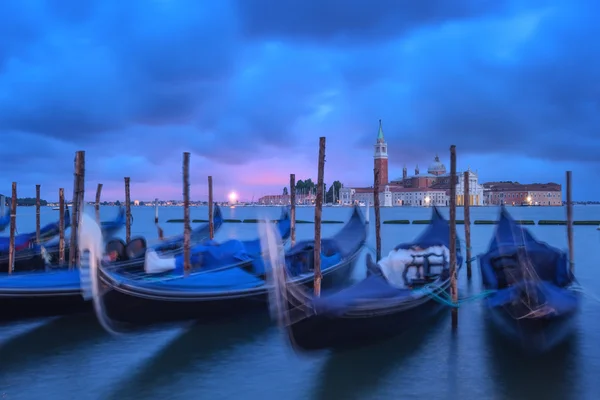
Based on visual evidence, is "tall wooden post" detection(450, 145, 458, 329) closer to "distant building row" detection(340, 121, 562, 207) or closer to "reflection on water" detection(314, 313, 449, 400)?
"reflection on water" detection(314, 313, 449, 400)

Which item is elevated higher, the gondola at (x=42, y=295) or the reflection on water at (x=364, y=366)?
the gondola at (x=42, y=295)

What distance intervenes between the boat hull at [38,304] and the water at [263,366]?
0.73 feet

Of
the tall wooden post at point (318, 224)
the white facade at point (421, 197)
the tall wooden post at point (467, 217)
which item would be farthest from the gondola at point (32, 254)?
the white facade at point (421, 197)

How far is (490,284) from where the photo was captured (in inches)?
271

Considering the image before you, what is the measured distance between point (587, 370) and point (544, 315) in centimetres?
62

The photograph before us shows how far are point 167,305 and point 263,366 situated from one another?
132cm

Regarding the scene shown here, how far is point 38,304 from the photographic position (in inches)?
240

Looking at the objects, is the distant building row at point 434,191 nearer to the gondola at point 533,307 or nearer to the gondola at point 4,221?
the gondola at point 4,221

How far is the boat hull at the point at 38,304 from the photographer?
5.94 metres

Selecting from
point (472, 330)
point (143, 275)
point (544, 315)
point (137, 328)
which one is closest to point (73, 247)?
point (143, 275)

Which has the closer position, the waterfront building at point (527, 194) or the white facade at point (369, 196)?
the white facade at point (369, 196)

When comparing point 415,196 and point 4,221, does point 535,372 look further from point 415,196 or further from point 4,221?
point 415,196

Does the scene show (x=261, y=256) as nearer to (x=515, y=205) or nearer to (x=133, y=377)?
(x=133, y=377)

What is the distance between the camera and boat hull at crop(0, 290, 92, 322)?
594cm
